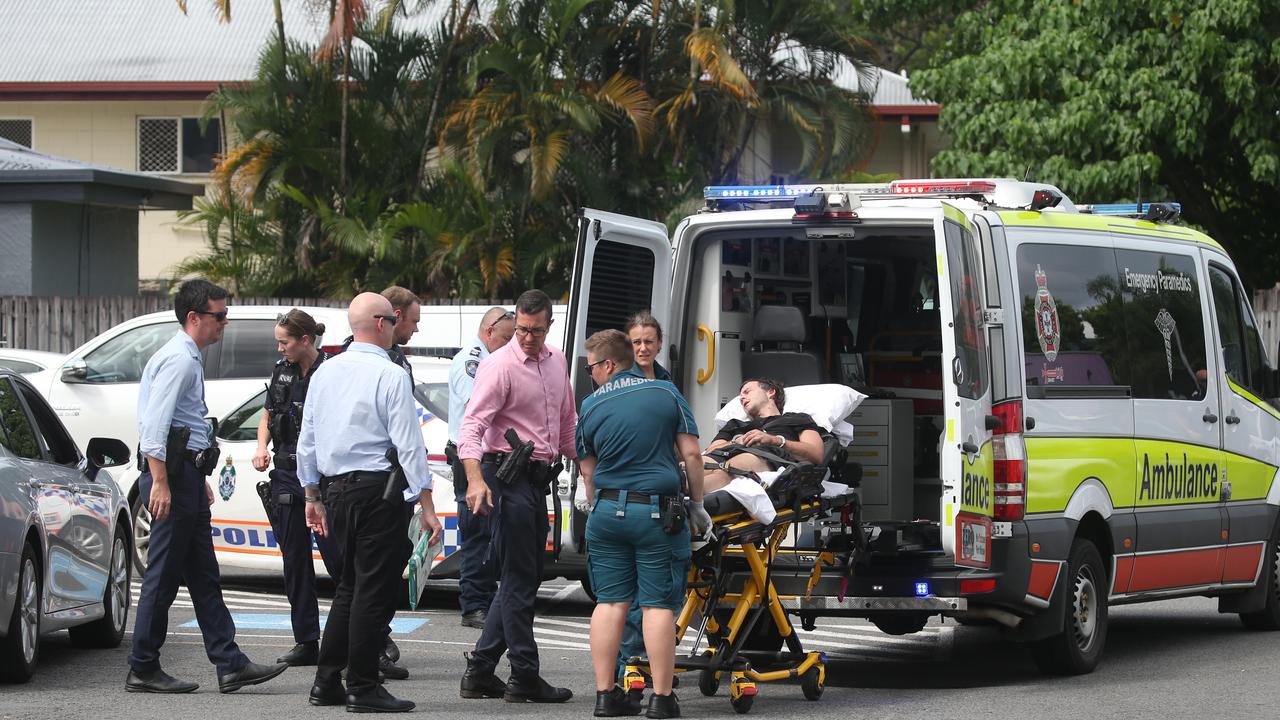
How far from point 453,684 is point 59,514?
2.24m

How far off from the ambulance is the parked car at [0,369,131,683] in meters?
2.78

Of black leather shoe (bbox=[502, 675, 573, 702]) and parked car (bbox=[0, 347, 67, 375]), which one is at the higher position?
parked car (bbox=[0, 347, 67, 375])

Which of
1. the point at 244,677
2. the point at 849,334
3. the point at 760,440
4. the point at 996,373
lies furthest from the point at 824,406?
the point at 244,677

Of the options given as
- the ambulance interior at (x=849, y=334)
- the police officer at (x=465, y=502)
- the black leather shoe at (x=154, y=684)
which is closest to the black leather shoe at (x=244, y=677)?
the black leather shoe at (x=154, y=684)

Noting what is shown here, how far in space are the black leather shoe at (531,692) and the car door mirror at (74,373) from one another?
25.1ft

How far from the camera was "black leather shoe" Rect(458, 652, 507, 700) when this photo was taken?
8.59 metres

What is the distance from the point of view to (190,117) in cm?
3331

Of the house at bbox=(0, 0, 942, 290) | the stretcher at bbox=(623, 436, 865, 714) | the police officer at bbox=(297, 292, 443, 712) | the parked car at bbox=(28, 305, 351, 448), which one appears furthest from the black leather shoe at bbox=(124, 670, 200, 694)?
the house at bbox=(0, 0, 942, 290)

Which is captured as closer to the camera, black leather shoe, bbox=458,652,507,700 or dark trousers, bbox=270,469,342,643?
black leather shoe, bbox=458,652,507,700

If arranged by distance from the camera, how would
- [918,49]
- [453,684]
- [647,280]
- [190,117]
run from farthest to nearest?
[918,49] < [190,117] < [647,280] < [453,684]

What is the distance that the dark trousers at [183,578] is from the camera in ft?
28.3

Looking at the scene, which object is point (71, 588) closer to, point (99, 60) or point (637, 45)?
point (637, 45)

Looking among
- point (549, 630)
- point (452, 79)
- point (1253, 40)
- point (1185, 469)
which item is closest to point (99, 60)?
point (452, 79)

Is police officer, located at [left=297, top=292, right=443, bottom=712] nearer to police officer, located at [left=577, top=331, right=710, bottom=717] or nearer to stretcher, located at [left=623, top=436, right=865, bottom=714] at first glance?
police officer, located at [left=577, top=331, right=710, bottom=717]
